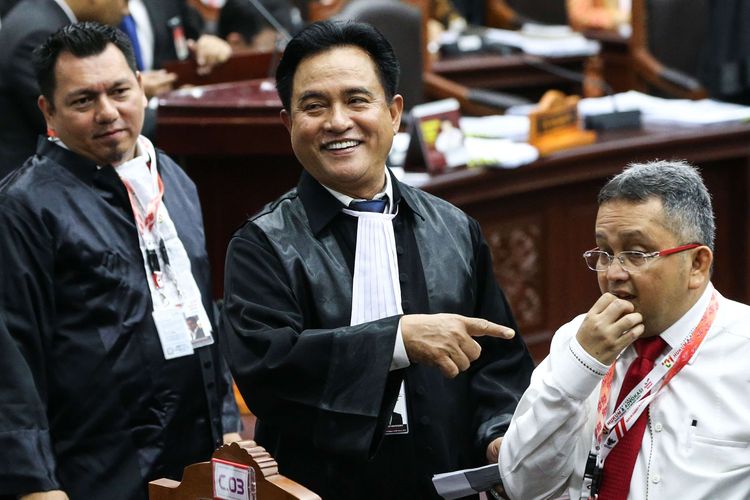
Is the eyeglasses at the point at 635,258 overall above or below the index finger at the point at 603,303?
above

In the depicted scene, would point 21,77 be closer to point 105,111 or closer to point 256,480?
point 105,111

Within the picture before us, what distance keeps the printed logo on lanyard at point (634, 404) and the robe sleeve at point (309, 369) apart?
1.16 feet

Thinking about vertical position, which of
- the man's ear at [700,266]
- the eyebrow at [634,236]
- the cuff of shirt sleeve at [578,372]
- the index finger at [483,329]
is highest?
the eyebrow at [634,236]

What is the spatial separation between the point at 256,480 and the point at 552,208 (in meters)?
3.39

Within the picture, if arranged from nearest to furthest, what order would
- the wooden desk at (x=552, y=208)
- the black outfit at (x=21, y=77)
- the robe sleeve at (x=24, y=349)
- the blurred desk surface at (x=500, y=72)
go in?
1. the robe sleeve at (x=24, y=349)
2. the black outfit at (x=21, y=77)
3. the wooden desk at (x=552, y=208)
4. the blurred desk surface at (x=500, y=72)

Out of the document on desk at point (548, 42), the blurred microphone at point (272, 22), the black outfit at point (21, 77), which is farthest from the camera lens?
the document on desk at point (548, 42)

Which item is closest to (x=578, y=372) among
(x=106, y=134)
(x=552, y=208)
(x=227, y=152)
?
(x=106, y=134)

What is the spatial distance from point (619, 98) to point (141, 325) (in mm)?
3897

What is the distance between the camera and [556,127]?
5.12 metres

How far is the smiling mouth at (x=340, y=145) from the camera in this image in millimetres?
2271

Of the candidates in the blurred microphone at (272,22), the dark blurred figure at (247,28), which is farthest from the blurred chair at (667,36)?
the blurred microphone at (272,22)

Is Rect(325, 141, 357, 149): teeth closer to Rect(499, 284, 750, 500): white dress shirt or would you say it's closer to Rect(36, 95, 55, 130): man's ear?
Rect(499, 284, 750, 500): white dress shirt

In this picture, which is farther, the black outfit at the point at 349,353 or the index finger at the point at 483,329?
the black outfit at the point at 349,353

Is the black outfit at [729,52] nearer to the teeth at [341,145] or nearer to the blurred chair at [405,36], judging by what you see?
the blurred chair at [405,36]
